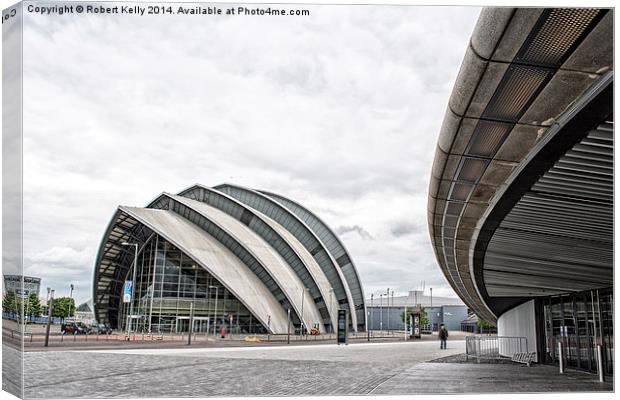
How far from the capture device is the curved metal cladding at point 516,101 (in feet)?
13.3

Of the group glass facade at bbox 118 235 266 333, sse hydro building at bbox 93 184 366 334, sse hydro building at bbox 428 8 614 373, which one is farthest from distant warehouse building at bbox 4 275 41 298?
glass facade at bbox 118 235 266 333

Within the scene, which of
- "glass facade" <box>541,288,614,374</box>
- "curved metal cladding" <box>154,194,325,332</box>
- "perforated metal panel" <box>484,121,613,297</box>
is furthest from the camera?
"curved metal cladding" <box>154,194,325,332</box>

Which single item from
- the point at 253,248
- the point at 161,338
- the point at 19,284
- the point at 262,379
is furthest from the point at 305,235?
the point at 19,284

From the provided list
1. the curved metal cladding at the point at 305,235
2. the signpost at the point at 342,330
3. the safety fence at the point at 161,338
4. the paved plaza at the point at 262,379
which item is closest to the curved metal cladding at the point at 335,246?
the curved metal cladding at the point at 305,235

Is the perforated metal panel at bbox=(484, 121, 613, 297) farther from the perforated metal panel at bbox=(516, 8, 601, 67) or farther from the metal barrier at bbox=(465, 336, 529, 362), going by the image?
the metal barrier at bbox=(465, 336, 529, 362)

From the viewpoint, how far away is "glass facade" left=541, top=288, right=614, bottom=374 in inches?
535

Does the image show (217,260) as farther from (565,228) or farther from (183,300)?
(565,228)

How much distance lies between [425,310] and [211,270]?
4287cm

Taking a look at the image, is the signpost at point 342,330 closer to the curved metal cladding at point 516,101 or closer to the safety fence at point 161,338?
the safety fence at point 161,338

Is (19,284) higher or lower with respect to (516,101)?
lower

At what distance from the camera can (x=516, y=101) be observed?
4777 mm

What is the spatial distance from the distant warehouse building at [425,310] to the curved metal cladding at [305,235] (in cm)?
1292

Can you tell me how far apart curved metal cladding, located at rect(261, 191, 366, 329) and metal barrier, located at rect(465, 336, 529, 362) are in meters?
38.5

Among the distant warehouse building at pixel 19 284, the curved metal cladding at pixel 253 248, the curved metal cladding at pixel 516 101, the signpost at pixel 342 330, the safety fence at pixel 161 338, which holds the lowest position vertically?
the safety fence at pixel 161 338
